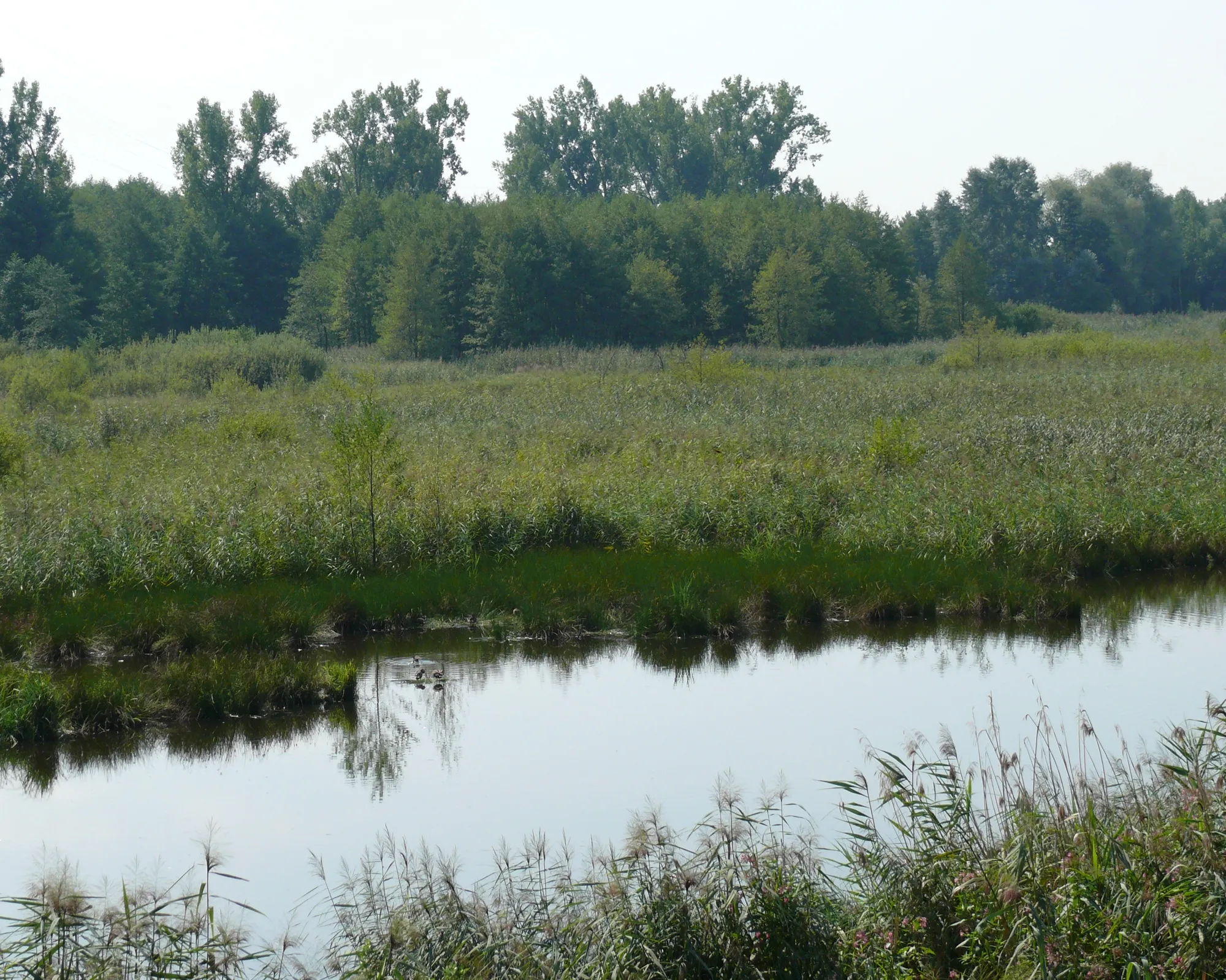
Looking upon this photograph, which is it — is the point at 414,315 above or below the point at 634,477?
above

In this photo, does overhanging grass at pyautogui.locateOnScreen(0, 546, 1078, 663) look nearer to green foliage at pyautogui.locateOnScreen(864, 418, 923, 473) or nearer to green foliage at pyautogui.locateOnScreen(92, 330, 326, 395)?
green foliage at pyautogui.locateOnScreen(864, 418, 923, 473)

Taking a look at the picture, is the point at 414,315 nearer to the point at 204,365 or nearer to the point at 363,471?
the point at 204,365

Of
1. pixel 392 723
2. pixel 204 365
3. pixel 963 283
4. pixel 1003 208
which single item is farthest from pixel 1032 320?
pixel 392 723

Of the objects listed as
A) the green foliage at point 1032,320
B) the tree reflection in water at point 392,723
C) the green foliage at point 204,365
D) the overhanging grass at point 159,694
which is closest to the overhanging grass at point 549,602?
the overhanging grass at point 159,694

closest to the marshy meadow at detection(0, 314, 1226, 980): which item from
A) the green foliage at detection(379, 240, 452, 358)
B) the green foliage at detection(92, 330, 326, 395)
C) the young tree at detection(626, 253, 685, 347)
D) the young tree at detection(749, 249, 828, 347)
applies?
the green foliage at detection(92, 330, 326, 395)

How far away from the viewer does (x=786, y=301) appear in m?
58.2

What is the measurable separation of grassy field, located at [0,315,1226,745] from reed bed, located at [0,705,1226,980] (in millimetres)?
6638

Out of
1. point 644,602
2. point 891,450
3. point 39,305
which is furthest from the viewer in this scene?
point 39,305

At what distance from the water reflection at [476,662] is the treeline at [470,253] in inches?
1722

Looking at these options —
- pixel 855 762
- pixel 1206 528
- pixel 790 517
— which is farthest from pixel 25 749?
pixel 1206 528

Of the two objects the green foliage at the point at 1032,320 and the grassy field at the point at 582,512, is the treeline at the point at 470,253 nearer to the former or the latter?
the green foliage at the point at 1032,320

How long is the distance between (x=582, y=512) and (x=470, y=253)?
161ft

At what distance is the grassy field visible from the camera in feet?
49.1

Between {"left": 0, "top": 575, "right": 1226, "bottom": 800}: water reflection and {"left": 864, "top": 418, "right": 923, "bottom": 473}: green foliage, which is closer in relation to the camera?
{"left": 0, "top": 575, "right": 1226, "bottom": 800}: water reflection
